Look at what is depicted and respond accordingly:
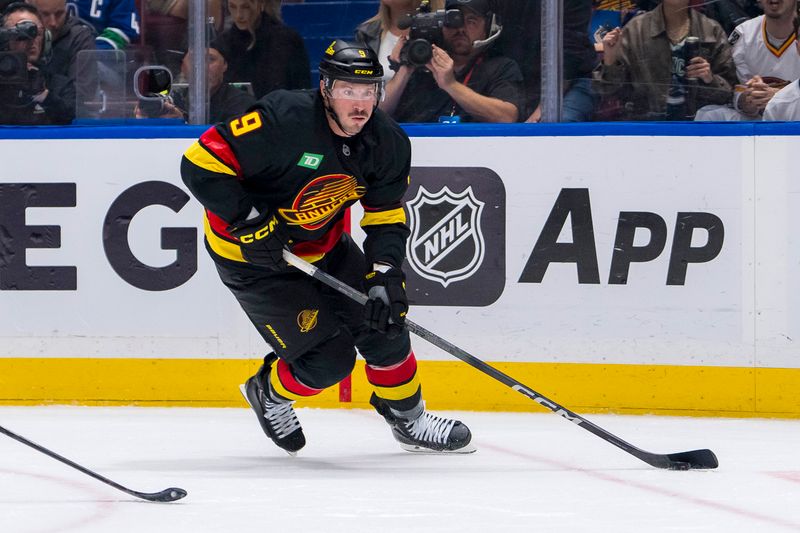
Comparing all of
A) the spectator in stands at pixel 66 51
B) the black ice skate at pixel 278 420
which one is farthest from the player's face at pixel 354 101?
the spectator in stands at pixel 66 51

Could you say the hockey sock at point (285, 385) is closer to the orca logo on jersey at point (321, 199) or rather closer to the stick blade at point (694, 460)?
the orca logo on jersey at point (321, 199)

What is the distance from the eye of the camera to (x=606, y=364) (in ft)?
14.0

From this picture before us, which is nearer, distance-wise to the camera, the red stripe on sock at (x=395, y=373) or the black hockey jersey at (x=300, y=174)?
the black hockey jersey at (x=300, y=174)

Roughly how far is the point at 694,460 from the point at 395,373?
0.84 m

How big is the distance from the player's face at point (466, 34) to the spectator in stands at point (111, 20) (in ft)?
3.64

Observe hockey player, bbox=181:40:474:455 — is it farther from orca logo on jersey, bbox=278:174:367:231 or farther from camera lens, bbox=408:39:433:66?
camera lens, bbox=408:39:433:66

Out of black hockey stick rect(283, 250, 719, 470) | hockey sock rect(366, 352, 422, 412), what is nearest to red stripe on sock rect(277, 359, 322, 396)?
hockey sock rect(366, 352, 422, 412)

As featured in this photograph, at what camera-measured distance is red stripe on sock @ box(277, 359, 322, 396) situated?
139 inches

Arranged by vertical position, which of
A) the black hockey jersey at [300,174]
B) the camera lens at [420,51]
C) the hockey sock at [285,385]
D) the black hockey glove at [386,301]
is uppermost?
the camera lens at [420,51]

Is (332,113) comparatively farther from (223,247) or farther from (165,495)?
(165,495)

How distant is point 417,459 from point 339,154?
34.7 inches

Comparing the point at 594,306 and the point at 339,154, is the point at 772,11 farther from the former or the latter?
the point at 339,154

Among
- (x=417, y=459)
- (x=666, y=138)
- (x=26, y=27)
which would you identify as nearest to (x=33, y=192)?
(x=26, y=27)

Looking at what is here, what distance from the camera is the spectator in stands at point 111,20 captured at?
4559 mm
